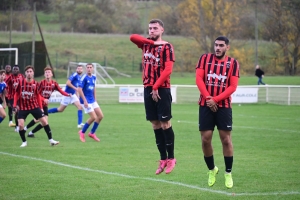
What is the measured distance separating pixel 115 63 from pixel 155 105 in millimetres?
54578

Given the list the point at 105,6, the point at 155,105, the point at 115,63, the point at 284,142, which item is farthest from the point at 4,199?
the point at 105,6

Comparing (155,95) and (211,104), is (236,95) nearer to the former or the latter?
(155,95)

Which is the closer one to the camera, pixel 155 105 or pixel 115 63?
pixel 155 105

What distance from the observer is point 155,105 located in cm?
985

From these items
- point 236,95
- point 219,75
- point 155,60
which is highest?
point 155,60

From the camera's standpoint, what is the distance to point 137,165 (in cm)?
1285

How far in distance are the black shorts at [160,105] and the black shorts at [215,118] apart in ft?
2.15

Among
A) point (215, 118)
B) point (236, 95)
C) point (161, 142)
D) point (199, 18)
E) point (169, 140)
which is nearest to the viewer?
point (215, 118)

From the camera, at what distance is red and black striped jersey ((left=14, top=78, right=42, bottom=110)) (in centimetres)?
1585

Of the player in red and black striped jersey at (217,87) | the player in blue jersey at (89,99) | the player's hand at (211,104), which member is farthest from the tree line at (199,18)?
the player's hand at (211,104)

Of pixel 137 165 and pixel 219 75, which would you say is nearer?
pixel 219 75

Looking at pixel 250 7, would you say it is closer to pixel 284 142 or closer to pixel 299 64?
pixel 299 64

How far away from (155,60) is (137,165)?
3.92 meters

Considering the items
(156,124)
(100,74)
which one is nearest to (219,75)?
(156,124)
